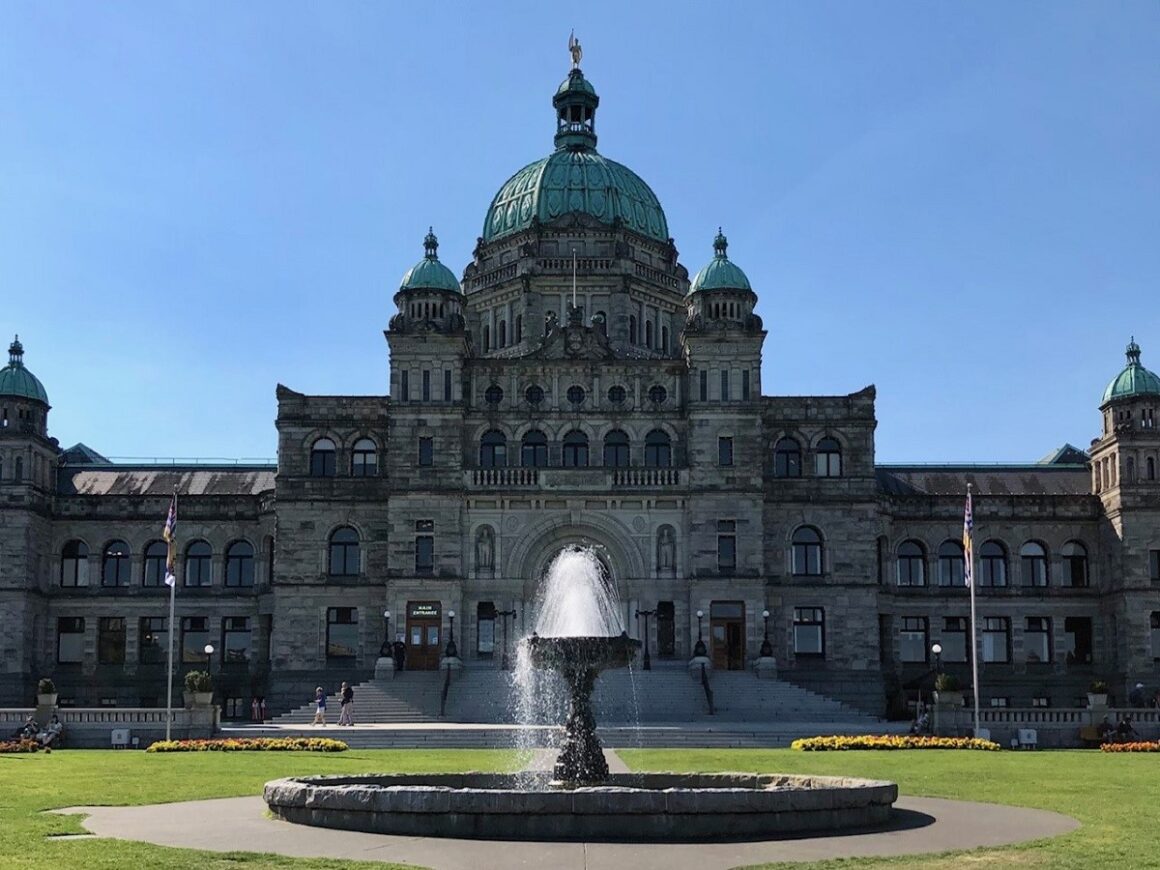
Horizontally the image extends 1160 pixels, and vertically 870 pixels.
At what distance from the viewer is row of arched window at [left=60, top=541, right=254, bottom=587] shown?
84.0m

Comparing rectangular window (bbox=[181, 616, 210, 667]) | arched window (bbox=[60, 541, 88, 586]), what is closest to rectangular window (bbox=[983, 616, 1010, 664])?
rectangular window (bbox=[181, 616, 210, 667])

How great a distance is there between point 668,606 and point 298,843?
5270 cm

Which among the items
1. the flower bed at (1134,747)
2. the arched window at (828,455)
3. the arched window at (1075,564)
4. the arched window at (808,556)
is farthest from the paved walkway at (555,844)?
the arched window at (1075,564)

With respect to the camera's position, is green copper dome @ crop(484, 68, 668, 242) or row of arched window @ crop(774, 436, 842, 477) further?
green copper dome @ crop(484, 68, 668, 242)

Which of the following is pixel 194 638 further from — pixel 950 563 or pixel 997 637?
pixel 997 637

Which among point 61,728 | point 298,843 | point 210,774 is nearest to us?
point 298,843

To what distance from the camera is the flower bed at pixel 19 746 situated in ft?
174

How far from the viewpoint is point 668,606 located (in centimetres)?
7650

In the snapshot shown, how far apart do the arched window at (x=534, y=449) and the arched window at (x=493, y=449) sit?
0.91m

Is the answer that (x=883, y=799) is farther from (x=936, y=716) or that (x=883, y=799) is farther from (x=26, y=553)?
(x=26, y=553)

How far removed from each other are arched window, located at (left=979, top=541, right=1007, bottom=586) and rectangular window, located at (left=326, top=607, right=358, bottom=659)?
31.6m

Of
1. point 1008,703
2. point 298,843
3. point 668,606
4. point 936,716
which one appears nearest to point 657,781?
point 298,843

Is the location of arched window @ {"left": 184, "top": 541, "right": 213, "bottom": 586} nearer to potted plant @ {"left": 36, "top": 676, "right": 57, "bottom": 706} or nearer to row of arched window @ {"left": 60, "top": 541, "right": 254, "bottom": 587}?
row of arched window @ {"left": 60, "top": 541, "right": 254, "bottom": 587}

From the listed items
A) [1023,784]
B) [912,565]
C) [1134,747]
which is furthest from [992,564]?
[1023,784]
